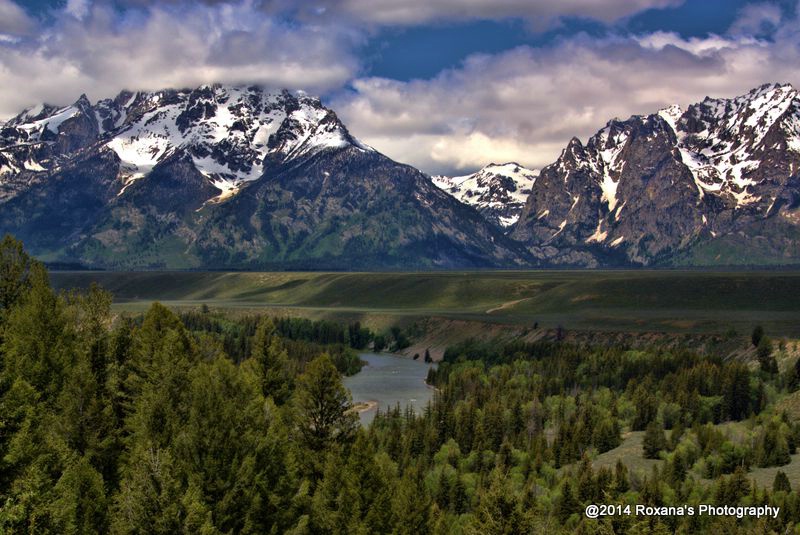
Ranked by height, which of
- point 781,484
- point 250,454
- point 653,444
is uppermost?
point 250,454

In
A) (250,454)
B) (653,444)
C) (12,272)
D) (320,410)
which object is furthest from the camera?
(653,444)

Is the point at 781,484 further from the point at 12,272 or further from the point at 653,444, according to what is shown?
the point at 12,272

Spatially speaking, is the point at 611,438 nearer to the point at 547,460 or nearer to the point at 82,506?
the point at 547,460

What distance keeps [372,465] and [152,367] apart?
1794cm

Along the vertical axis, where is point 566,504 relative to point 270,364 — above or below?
below

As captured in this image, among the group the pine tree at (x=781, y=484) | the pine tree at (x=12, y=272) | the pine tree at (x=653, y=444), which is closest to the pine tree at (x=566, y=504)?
the pine tree at (x=781, y=484)

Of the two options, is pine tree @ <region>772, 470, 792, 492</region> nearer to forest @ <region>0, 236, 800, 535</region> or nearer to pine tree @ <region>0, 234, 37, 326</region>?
forest @ <region>0, 236, 800, 535</region>

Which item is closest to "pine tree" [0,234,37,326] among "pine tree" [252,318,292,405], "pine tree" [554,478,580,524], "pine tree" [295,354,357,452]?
"pine tree" [252,318,292,405]

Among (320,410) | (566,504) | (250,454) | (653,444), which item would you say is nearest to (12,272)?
(320,410)

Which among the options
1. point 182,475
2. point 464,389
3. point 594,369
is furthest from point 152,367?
point 594,369

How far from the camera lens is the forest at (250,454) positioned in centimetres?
4159

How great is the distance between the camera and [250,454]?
51438mm

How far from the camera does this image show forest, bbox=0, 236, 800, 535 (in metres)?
41.6

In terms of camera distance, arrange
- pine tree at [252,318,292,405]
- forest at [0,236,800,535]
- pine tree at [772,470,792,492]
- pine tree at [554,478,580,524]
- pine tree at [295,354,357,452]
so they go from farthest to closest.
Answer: pine tree at [772,470,792,492] → pine tree at [554,478,580,524] → pine tree at [252,318,292,405] → pine tree at [295,354,357,452] → forest at [0,236,800,535]
